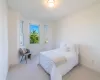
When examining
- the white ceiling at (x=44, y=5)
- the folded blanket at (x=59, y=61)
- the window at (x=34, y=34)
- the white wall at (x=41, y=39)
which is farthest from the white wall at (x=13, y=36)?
the folded blanket at (x=59, y=61)

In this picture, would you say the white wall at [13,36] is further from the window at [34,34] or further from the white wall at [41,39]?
the window at [34,34]

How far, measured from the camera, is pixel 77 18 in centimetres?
379

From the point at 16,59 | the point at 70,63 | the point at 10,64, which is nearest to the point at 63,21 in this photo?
the point at 70,63

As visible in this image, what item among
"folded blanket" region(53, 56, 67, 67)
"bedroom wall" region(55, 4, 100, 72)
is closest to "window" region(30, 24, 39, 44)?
"bedroom wall" region(55, 4, 100, 72)

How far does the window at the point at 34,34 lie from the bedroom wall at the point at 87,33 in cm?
217

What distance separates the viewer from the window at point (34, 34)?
5293 millimetres

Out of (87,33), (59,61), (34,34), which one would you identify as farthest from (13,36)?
(87,33)

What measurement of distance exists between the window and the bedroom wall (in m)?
2.17

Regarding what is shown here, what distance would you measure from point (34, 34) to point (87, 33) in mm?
3204

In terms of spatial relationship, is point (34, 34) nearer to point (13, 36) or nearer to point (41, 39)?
point (41, 39)

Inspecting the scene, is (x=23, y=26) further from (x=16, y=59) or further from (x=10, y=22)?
(x=16, y=59)

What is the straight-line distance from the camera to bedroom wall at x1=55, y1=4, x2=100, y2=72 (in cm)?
304

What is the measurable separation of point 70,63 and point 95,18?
6.06 feet

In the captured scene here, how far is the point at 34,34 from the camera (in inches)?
213
